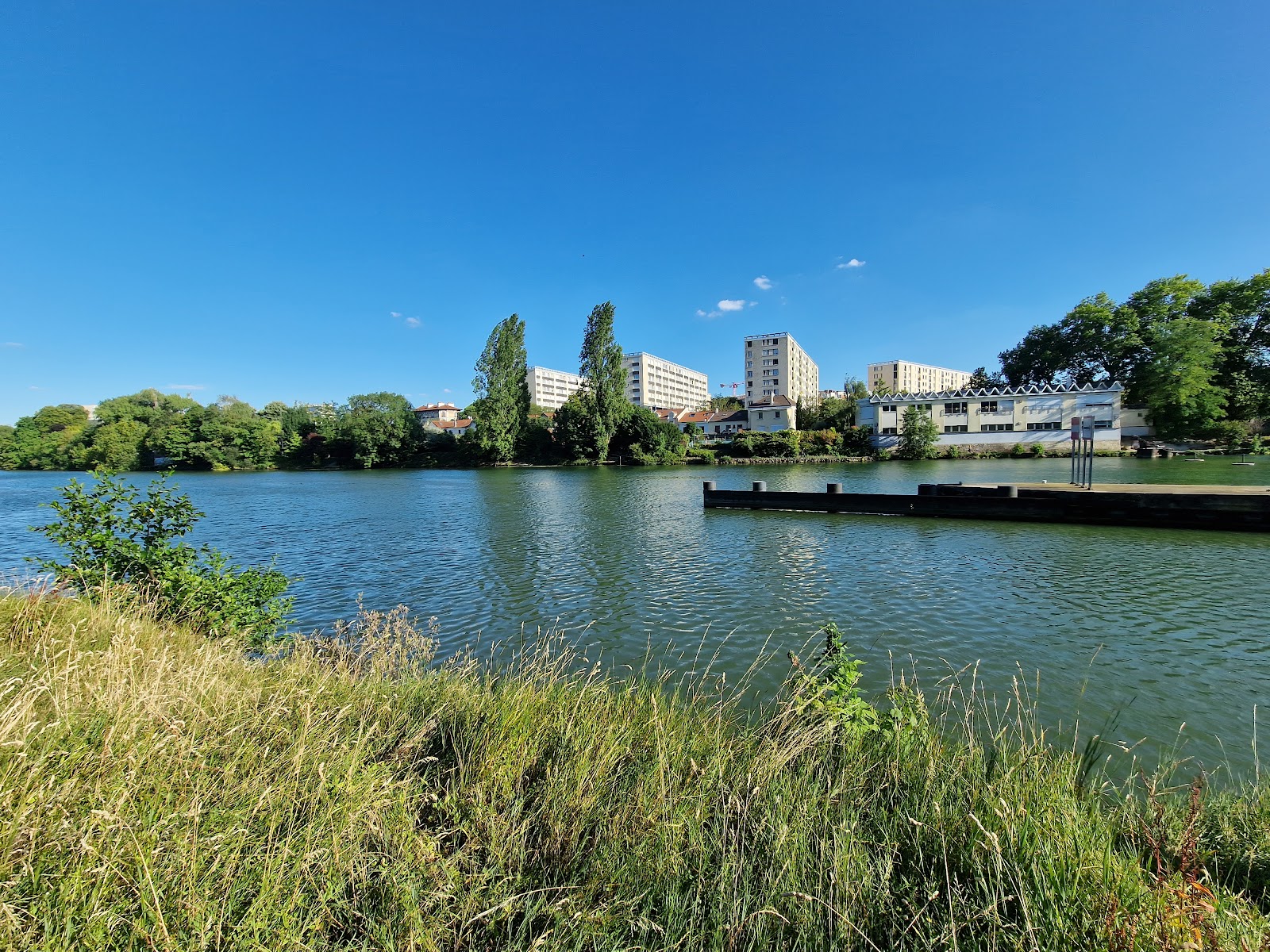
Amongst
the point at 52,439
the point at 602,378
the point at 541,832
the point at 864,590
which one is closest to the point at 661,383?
the point at 602,378

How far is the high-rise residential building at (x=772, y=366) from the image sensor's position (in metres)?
134

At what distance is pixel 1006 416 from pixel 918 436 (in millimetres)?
14865

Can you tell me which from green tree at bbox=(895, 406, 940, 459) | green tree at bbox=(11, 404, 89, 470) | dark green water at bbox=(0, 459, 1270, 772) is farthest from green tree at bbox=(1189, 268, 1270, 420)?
green tree at bbox=(11, 404, 89, 470)

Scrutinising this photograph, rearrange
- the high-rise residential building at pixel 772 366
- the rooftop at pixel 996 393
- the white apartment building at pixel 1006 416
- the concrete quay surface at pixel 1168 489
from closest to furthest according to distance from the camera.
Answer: the concrete quay surface at pixel 1168 489, the white apartment building at pixel 1006 416, the rooftop at pixel 996 393, the high-rise residential building at pixel 772 366

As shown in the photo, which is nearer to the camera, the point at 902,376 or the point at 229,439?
the point at 229,439

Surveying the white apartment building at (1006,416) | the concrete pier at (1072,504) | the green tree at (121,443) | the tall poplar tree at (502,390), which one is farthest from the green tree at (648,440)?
the green tree at (121,443)

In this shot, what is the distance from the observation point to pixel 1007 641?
30.0 ft

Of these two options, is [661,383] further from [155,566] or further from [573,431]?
[155,566]

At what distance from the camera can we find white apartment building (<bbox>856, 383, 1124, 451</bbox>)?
69.8 metres

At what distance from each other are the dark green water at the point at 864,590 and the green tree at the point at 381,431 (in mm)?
53153

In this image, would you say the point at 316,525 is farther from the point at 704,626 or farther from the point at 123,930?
the point at 123,930

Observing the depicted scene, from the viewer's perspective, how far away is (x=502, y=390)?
72688 mm

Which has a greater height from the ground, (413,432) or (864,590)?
(413,432)

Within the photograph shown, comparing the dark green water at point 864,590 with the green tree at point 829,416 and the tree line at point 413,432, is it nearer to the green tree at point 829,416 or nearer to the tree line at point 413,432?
the tree line at point 413,432
